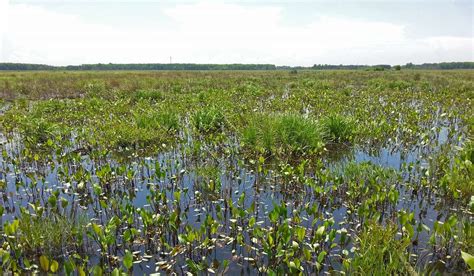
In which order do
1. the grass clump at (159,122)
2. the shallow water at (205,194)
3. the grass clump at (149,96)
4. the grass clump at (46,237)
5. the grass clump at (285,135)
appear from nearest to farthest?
the grass clump at (46,237) → the shallow water at (205,194) → the grass clump at (285,135) → the grass clump at (159,122) → the grass clump at (149,96)

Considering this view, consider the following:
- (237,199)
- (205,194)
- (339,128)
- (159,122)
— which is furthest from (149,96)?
(237,199)

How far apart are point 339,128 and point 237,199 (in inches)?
179

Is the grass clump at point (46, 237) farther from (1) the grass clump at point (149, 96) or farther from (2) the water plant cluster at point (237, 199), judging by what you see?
(1) the grass clump at point (149, 96)

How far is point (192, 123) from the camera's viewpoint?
34.5ft

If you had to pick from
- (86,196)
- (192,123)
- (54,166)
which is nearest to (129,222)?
(86,196)

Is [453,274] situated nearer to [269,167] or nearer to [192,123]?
[269,167]

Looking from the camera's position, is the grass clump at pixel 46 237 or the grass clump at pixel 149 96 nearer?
the grass clump at pixel 46 237

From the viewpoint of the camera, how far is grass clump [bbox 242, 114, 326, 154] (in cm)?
779

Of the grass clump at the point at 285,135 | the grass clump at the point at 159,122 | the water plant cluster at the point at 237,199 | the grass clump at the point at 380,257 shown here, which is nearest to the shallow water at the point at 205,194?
the water plant cluster at the point at 237,199

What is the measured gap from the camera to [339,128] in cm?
905

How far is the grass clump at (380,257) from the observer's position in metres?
3.23

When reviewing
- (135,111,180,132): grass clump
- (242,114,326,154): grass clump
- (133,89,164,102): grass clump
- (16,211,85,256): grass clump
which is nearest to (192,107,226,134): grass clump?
(135,111,180,132): grass clump

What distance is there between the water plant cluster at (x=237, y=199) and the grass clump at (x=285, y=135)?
0.11 ft

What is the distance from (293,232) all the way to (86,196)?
11.3 feet
